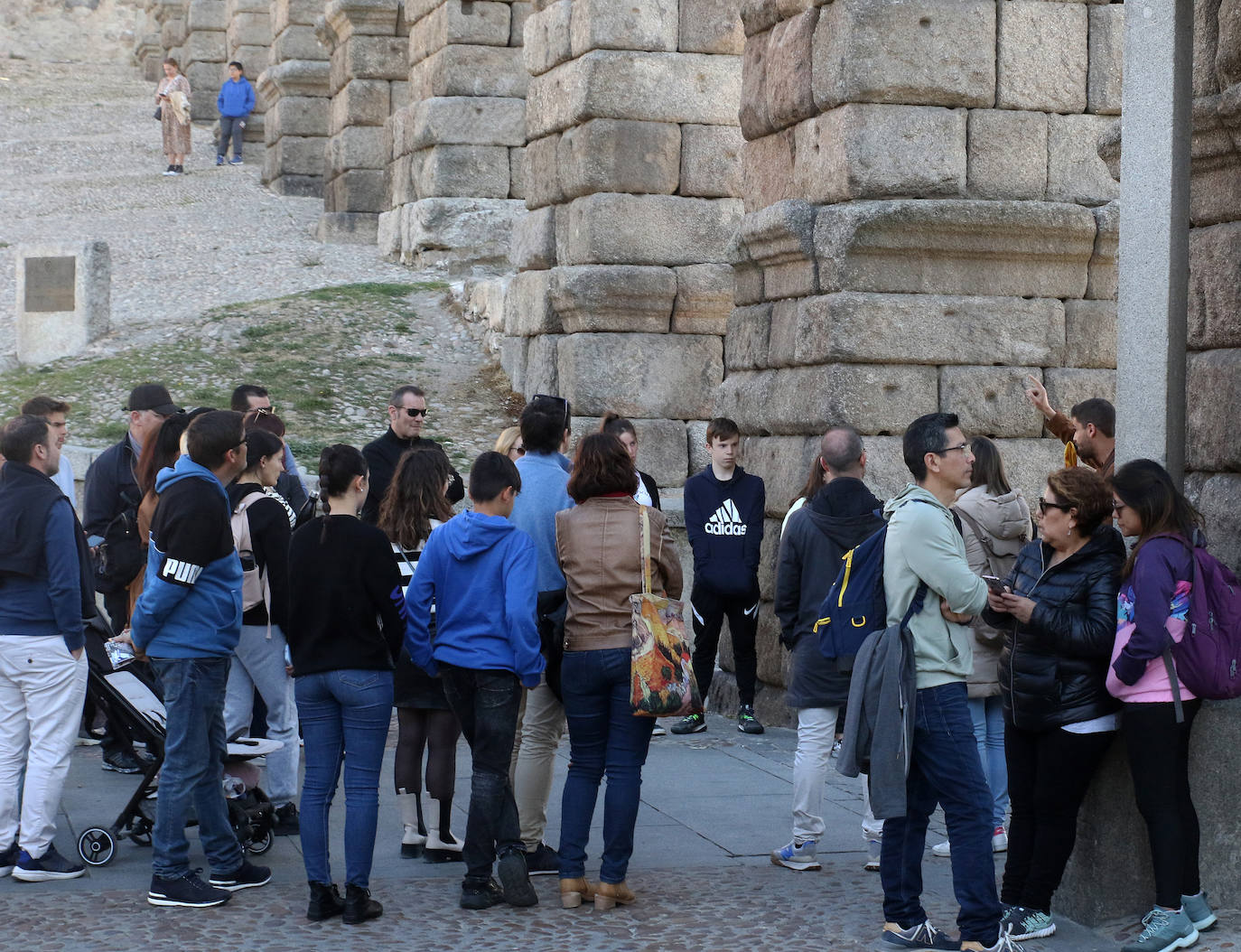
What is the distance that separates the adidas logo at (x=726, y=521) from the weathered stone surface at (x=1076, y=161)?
2419 mm

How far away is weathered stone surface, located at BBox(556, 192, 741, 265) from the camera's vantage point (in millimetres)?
12570

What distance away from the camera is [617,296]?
12578 mm

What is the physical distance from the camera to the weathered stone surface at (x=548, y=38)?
13.0 meters

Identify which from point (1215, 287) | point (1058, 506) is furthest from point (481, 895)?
point (1215, 287)

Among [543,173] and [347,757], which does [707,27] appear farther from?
[347,757]

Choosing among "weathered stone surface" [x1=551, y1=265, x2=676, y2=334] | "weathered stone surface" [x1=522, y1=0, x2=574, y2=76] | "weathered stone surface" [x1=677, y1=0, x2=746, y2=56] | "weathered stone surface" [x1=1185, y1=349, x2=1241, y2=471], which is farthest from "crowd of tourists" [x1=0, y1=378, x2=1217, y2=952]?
"weathered stone surface" [x1=522, y1=0, x2=574, y2=76]

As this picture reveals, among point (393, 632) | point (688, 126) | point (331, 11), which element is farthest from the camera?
point (331, 11)

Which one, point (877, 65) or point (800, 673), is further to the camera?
point (877, 65)

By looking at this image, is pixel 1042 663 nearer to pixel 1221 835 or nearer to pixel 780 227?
pixel 1221 835

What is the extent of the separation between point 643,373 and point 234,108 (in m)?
16.4

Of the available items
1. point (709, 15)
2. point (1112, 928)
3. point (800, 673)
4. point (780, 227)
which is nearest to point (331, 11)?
point (709, 15)

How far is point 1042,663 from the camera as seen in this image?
16.8 ft

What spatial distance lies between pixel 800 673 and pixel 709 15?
25.6 ft

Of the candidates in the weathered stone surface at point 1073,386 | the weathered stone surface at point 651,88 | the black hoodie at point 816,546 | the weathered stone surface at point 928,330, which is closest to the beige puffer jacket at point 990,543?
the black hoodie at point 816,546
